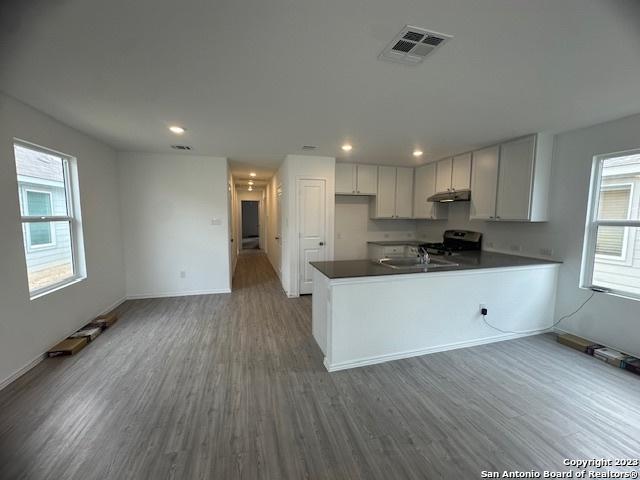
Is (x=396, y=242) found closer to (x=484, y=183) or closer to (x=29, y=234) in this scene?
(x=484, y=183)

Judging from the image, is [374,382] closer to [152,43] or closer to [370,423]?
[370,423]

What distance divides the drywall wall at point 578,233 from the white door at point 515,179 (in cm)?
34

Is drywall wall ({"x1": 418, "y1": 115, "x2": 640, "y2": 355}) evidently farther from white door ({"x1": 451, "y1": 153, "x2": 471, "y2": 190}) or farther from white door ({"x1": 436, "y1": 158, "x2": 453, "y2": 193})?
white door ({"x1": 436, "y1": 158, "x2": 453, "y2": 193})

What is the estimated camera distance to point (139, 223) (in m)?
4.33

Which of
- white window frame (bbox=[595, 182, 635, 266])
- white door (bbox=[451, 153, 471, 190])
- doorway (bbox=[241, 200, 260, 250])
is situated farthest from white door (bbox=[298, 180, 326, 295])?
doorway (bbox=[241, 200, 260, 250])

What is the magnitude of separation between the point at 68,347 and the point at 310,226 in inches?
134

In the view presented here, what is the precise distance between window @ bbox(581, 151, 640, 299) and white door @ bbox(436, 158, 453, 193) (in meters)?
1.81

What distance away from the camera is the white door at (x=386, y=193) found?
5.17 meters

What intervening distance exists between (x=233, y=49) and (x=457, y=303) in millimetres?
3036

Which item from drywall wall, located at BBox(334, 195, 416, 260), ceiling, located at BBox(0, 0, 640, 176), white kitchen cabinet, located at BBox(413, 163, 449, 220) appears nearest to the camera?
ceiling, located at BBox(0, 0, 640, 176)

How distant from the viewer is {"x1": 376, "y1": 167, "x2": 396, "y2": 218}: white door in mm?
5172

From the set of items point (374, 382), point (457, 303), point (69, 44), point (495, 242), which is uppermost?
point (69, 44)

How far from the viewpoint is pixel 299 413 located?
1.88 m

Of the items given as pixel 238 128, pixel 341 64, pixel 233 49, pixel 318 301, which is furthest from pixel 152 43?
pixel 318 301
